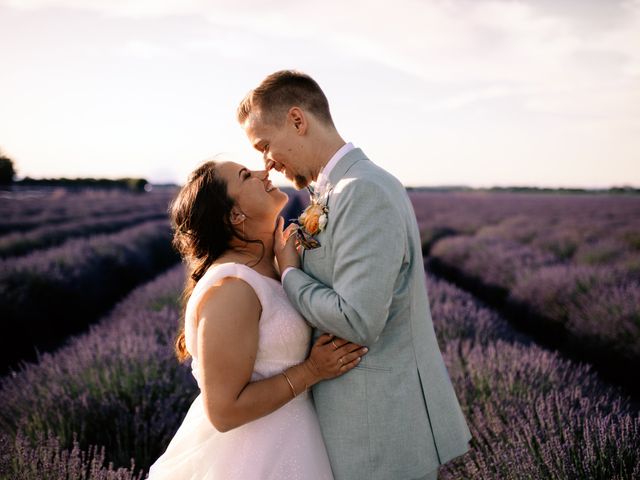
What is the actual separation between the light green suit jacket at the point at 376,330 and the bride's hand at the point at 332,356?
4 cm

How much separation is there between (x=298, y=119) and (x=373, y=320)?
75 cm

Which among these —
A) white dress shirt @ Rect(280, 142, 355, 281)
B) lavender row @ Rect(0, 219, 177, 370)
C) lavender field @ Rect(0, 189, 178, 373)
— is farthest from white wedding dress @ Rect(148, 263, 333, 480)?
lavender row @ Rect(0, 219, 177, 370)

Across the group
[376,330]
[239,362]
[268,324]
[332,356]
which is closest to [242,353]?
[239,362]

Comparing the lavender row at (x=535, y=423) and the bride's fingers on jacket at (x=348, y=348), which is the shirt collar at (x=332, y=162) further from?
the lavender row at (x=535, y=423)

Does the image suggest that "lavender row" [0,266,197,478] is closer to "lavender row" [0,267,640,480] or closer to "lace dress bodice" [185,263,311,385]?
"lavender row" [0,267,640,480]

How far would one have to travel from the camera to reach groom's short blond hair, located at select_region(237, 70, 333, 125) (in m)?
1.67

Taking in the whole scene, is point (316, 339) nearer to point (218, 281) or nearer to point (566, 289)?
point (218, 281)

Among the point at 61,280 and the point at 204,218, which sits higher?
the point at 204,218

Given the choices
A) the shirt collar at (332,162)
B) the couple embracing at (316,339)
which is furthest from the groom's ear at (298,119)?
the shirt collar at (332,162)

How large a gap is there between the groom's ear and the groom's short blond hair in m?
0.02

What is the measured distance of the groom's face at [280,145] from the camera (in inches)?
67.2

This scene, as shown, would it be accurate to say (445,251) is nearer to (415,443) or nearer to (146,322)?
(146,322)

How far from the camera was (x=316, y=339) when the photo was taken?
1570mm

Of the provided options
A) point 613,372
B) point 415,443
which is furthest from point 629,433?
point 613,372
